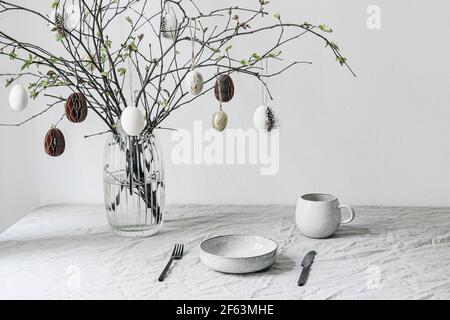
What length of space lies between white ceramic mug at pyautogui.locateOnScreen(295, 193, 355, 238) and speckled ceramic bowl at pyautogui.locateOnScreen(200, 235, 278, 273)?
14 cm

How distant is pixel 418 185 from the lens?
1.60 meters

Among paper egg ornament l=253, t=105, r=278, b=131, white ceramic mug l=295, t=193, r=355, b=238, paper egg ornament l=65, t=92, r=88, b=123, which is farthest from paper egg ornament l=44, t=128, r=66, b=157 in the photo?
white ceramic mug l=295, t=193, r=355, b=238

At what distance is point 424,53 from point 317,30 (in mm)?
289

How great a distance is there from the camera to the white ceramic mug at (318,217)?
50.2 inches

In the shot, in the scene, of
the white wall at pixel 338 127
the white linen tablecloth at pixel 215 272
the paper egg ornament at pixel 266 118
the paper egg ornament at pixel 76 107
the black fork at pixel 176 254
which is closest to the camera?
the white linen tablecloth at pixel 215 272

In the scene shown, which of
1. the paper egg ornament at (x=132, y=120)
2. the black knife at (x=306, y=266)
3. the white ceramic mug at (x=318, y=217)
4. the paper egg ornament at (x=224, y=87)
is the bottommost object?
the black knife at (x=306, y=266)

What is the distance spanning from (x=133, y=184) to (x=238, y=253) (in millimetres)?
294

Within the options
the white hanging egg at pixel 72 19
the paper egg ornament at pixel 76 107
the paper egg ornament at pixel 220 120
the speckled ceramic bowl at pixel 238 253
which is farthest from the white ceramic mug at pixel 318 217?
the white hanging egg at pixel 72 19

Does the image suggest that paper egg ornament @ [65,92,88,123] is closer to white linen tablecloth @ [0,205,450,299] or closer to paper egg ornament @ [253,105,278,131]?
white linen tablecloth @ [0,205,450,299]

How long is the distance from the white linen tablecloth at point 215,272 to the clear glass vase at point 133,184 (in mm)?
41

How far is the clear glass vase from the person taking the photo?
1307 millimetres

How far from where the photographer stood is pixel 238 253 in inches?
47.1

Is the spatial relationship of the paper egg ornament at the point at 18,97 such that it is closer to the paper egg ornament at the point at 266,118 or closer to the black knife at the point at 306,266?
the paper egg ornament at the point at 266,118
